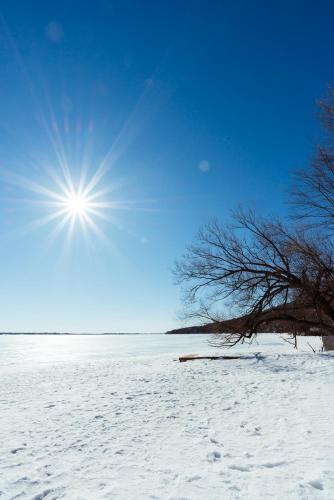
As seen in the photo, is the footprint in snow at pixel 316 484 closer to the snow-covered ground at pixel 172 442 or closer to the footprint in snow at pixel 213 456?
the snow-covered ground at pixel 172 442

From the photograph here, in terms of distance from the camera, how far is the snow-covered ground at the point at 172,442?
3.07 m

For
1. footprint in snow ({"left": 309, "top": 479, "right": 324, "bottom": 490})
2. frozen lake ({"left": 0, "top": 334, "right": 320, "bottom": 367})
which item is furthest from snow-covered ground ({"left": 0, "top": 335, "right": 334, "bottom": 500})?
frozen lake ({"left": 0, "top": 334, "right": 320, "bottom": 367})

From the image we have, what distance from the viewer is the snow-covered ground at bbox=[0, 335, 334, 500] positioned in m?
3.07

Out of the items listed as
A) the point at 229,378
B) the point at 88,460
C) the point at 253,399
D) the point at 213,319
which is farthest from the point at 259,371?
Answer: the point at 88,460

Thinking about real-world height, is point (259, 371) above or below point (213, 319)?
below

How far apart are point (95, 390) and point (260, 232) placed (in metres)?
11.4

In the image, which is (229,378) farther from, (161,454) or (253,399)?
(161,454)

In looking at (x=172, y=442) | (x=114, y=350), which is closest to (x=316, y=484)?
(x=172, y=442)

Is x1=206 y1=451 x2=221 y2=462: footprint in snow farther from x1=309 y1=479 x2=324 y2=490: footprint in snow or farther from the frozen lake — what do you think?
the frozen lake

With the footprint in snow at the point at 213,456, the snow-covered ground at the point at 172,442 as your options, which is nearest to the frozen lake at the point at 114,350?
the snow-covered ground at the point at 172,442

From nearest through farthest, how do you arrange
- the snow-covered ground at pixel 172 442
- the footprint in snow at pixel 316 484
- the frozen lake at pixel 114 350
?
the footprint in snow at pixel 316 484 < the snow-covered ground at pixel 172 442 < the frozen lake at pixel 114 350

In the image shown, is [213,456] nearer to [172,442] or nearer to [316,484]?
[172,442]

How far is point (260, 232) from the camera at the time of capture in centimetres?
1695

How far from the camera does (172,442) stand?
14.4ft
